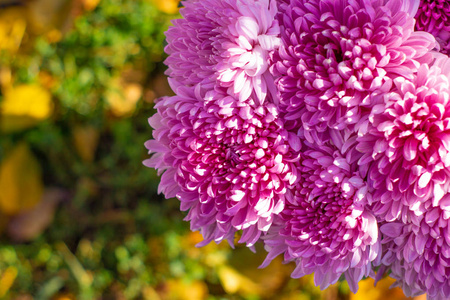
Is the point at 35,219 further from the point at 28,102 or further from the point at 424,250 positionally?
the point at 424,250

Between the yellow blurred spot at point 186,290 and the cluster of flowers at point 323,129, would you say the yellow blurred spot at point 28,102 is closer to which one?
the yellow blurred spot at point 186,290

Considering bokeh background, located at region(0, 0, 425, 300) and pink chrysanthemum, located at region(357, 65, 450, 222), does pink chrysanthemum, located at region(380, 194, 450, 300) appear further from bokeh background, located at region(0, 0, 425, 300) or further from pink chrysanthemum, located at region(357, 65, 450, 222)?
bokeh background, located at region(0, 0, 425, 300)

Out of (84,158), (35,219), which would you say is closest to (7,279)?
(35,219)

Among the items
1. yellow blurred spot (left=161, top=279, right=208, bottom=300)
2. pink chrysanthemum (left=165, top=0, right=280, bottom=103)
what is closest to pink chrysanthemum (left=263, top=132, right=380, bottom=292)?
pink chrysanthemum (left=165, top=0, right=280, bottom=103)

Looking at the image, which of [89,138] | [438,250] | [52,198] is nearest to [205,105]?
[438,250]

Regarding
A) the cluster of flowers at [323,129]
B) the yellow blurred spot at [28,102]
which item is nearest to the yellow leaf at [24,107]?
the yellow blurred spot at [28,102]

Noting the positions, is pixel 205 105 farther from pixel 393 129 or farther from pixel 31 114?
pixel 31 114
